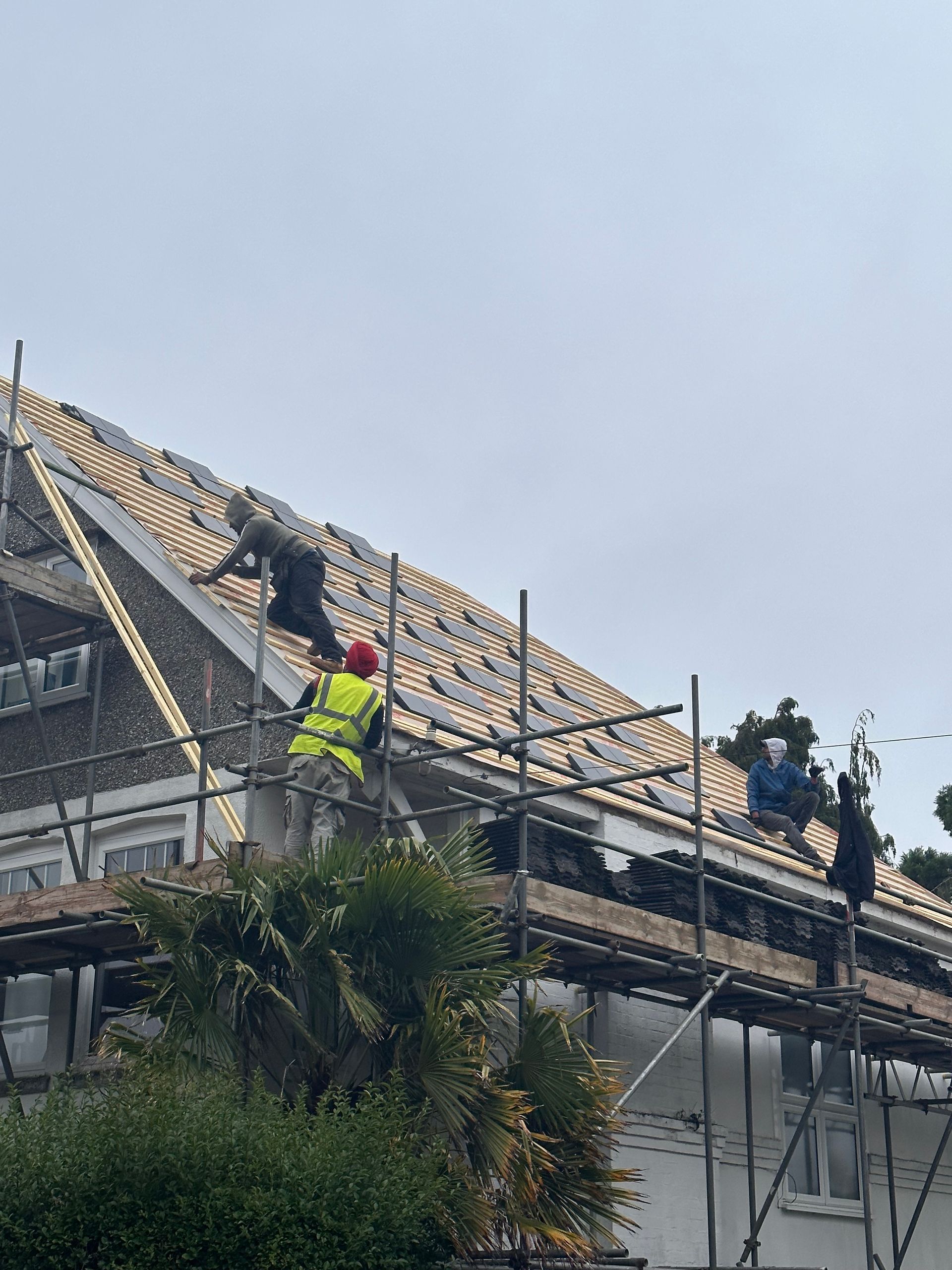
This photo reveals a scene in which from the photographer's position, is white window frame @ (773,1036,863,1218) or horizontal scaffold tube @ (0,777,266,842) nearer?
horizontal scaffold tube @ (0,777,266,842)

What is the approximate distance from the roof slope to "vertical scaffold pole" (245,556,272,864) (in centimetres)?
93

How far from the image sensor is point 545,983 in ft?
45.6

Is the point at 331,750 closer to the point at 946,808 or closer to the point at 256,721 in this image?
the point at 256,721

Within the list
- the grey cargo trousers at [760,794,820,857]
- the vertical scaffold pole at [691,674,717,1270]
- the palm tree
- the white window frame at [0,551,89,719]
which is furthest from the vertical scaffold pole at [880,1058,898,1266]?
the white window frame at [0,551,89,719]

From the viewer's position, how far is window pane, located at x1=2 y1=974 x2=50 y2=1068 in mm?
13484

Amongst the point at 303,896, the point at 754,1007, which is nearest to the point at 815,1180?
the point at 754,1007

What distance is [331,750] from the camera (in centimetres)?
1237

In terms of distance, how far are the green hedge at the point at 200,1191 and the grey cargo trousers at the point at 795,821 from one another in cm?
857

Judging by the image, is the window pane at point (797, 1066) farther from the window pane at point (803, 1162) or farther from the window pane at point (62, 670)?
the window pane at point (62, 670)

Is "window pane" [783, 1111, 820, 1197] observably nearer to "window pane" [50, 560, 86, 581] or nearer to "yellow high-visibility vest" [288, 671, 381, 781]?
"yellow high-visibility vest" [288, 671, 381, 781]

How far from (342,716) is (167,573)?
3433mm

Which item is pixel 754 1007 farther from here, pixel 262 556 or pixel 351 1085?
pixel 262 556

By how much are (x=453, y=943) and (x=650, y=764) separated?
7814 mm

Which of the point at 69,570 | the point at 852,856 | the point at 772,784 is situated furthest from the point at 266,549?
the point at 772,784
